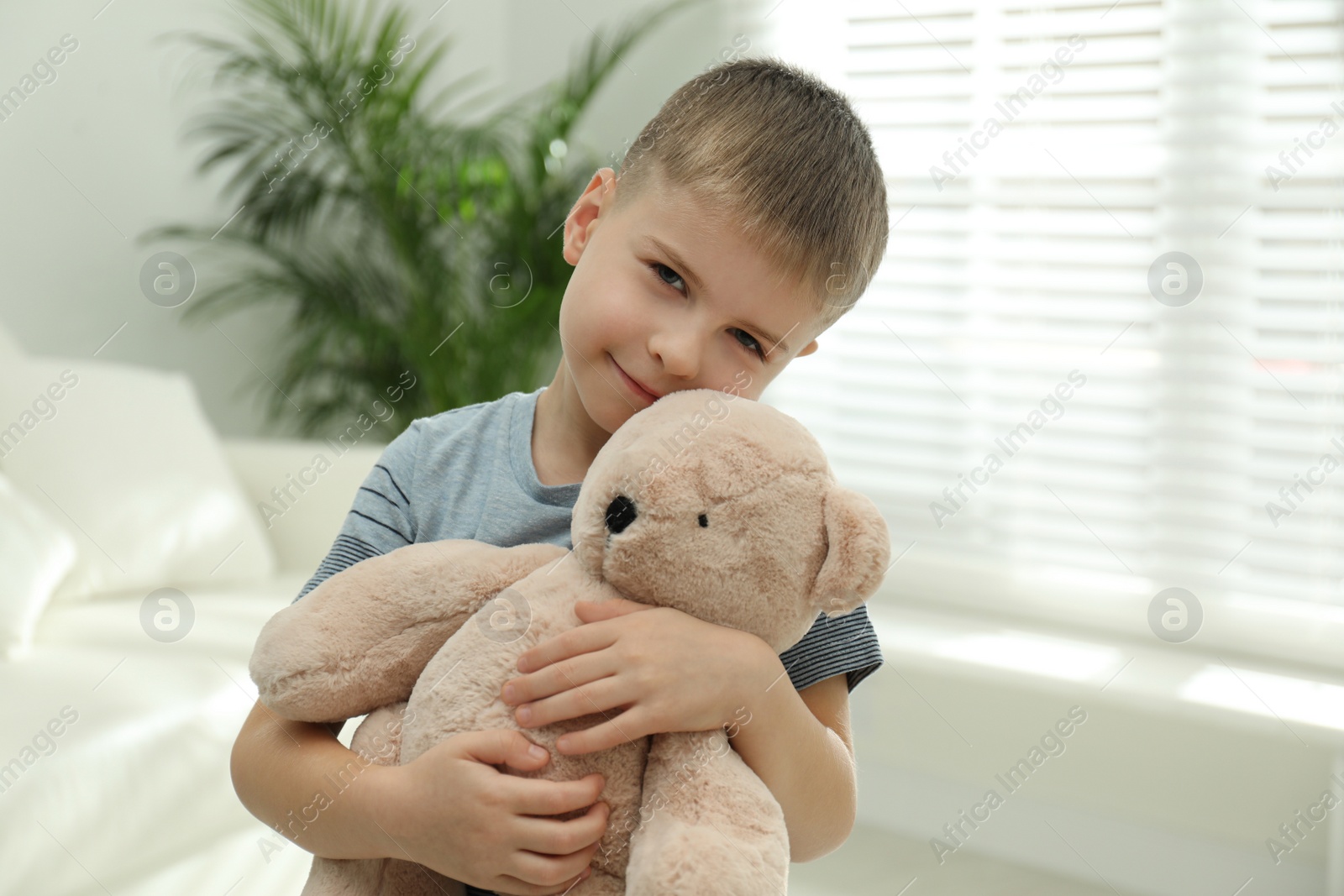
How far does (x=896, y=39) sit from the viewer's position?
7.21ft

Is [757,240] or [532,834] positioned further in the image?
[757,240]

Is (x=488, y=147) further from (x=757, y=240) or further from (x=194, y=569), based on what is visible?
(x=757, y=240)

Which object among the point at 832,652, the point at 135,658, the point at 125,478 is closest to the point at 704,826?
the point at 832,652

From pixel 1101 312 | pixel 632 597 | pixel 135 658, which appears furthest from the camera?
pixel 1101 312

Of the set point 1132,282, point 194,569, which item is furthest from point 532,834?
point 1132,282

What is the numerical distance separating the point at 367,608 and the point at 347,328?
193 centimetres

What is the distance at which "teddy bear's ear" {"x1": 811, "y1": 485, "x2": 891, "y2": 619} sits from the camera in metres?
0.54

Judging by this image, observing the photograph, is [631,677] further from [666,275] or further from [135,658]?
[135,658]

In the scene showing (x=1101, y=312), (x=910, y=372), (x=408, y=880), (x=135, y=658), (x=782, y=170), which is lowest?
(x=135, y=658)

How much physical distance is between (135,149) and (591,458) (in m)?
1.91

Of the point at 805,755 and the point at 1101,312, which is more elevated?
the point at 805,755

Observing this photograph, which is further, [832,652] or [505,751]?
[832,652]

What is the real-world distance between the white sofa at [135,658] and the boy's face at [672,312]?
91 centimetres

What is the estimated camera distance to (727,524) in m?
0.54
